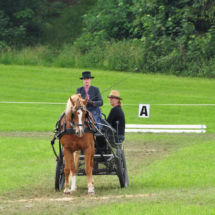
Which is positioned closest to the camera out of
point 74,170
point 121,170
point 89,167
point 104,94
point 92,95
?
point 89,167

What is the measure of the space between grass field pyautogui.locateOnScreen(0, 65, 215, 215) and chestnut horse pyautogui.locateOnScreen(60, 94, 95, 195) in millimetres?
437

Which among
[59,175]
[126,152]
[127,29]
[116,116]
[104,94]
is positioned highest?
[127,29]

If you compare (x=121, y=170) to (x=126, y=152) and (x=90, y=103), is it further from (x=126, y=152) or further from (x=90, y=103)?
(x=126, y=152)

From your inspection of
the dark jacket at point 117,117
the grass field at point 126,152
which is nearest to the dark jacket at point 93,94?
the dark jacket at point 117,117

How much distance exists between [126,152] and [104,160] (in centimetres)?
462

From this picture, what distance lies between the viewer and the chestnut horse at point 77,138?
768 centimetres

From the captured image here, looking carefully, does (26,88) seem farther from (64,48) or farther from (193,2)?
(193,2)

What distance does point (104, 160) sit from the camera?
8.51 metres

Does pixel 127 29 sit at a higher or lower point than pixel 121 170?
higher

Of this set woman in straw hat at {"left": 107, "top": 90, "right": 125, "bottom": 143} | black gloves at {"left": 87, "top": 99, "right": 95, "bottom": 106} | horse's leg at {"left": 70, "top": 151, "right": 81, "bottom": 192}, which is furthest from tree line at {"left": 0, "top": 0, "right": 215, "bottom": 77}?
horse's leg at {"left": 70, "top": 151, "right": 81, "bottom": 192}

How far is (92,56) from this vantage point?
2975 centimetres

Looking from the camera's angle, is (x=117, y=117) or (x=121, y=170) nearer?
(x=121, y=170)

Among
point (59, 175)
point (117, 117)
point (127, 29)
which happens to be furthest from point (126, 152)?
point (127, 29)

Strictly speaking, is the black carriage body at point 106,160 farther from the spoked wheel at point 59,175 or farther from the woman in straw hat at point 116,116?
the woman in straw hat at point 116,116
